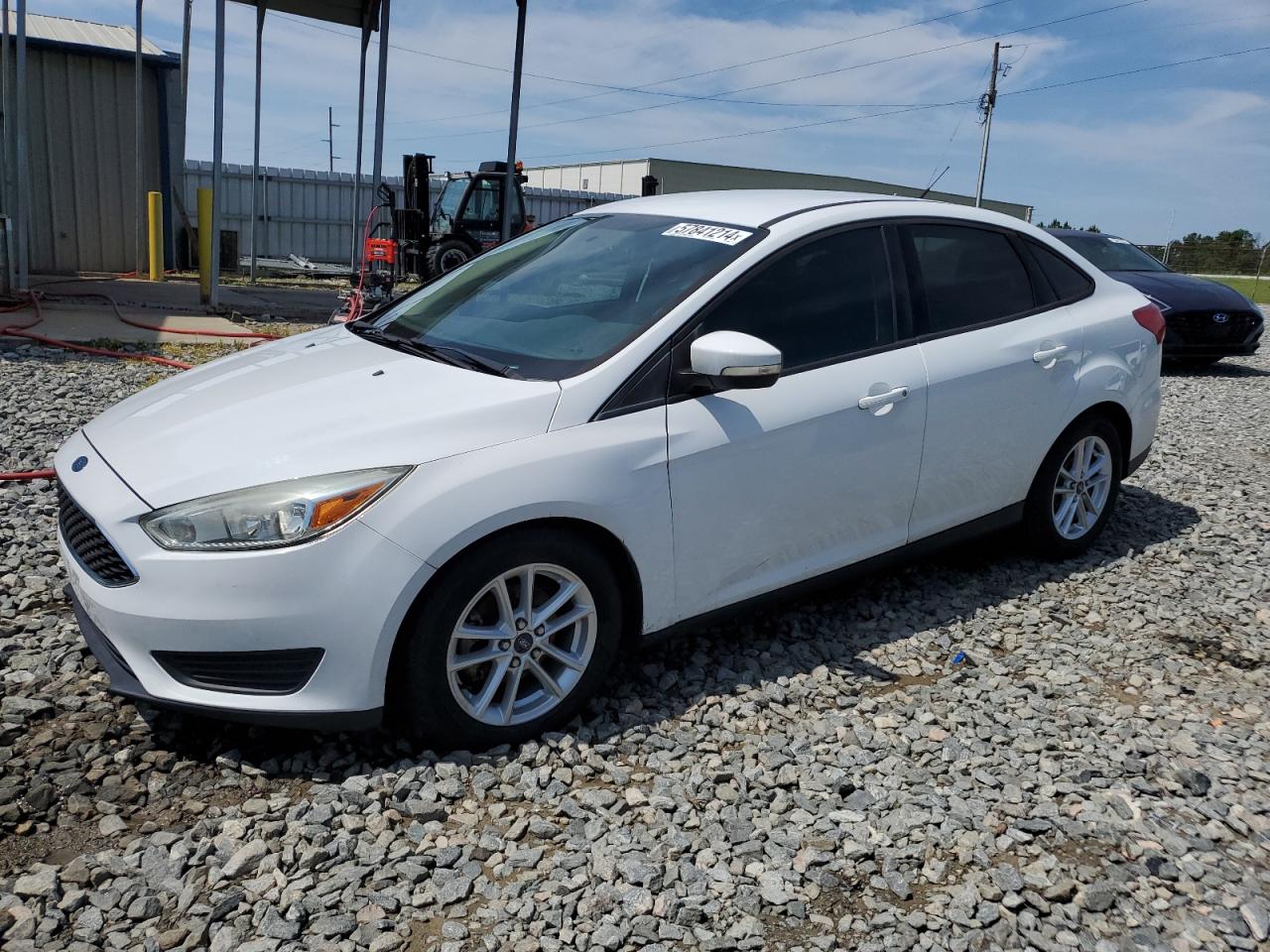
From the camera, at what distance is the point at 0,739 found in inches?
114

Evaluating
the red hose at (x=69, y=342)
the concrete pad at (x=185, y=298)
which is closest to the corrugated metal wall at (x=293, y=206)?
the concrete pad at (x=185, y=298)

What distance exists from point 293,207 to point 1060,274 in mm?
26104

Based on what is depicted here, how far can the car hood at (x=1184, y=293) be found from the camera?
11.5 m

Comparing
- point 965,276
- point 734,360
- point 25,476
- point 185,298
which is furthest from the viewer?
point 185,298

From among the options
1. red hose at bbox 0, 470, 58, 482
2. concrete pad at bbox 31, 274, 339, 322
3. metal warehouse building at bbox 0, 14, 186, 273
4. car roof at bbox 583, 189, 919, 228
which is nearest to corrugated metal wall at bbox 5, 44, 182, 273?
metal warehouse building at bbox 0, 14, 186, 273

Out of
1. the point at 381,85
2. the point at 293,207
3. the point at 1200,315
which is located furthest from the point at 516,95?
the point at 293,207

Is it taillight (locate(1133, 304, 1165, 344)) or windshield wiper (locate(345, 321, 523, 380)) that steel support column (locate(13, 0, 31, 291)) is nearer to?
windshield wiper (locate(345, 321, 523, 380))

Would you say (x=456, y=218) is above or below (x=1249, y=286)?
below

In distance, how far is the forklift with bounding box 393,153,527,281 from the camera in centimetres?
1816

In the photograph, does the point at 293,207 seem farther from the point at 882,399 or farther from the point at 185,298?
the point at 882,399

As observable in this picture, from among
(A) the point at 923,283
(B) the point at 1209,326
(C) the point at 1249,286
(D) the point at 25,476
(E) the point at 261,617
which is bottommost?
(D) the point at 25,476

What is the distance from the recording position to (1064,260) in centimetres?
461

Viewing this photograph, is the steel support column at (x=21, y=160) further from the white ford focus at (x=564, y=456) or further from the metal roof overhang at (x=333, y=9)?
the white ford focus at (x=564, y=456)

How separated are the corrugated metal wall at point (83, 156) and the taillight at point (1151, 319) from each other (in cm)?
1728
